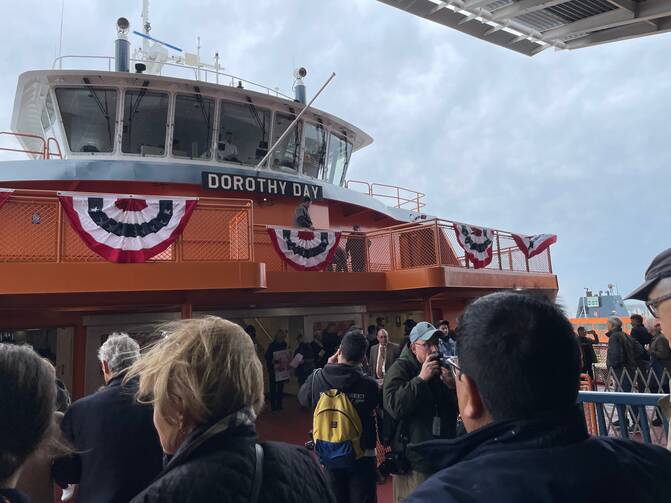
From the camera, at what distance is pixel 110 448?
278 centimetres

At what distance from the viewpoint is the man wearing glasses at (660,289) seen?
5.88 ft

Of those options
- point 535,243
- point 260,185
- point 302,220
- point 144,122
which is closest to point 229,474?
point 302,220

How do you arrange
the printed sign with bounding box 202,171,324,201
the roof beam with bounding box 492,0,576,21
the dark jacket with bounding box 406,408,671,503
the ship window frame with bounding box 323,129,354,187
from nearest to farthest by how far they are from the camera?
the dark jacket with bounding box 406,408,671,503, the roof beam with bounding box 492,0,576,21, the printed sign with bounding box 202,171,324,201, the ship window frame with bounding box 323,129,354,187

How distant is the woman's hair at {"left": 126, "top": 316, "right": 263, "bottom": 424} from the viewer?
1.67 metres

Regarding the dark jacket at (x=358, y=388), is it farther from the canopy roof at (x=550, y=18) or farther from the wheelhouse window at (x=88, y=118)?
the wheelhouse window at (x=88, y=118)

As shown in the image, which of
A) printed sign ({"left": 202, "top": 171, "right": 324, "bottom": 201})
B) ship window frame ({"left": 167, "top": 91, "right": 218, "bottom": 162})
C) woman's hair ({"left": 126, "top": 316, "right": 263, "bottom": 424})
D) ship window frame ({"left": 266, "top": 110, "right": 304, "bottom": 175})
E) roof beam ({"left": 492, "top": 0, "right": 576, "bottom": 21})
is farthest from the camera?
ship window frame ({"left": 266, "top": 110, "right": 304, "bottom": 175})

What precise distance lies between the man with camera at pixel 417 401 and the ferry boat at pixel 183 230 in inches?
201

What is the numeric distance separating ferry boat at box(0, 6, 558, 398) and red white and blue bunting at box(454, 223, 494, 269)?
0.18 feet

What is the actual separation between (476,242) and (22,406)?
12.2 meters

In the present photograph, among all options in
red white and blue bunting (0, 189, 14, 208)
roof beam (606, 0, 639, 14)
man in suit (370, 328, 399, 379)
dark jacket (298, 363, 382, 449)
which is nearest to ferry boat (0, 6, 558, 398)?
red white and blue bunting (0, 189, 14, 208)

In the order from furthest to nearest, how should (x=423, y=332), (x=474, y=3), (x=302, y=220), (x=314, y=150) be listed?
(x=314, y=150) < (x=302, y=220) < (x=474, y=3) < (x=423, y=332)

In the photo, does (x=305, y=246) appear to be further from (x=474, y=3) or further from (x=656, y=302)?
(x=656, y=302)

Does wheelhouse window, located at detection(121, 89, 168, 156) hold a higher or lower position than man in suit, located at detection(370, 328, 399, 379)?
higher

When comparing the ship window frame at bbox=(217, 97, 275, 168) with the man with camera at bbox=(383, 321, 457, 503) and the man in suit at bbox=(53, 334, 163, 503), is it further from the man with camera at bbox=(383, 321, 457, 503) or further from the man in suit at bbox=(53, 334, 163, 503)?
the man in suit at bbox=(53, 334, 163, 503)
